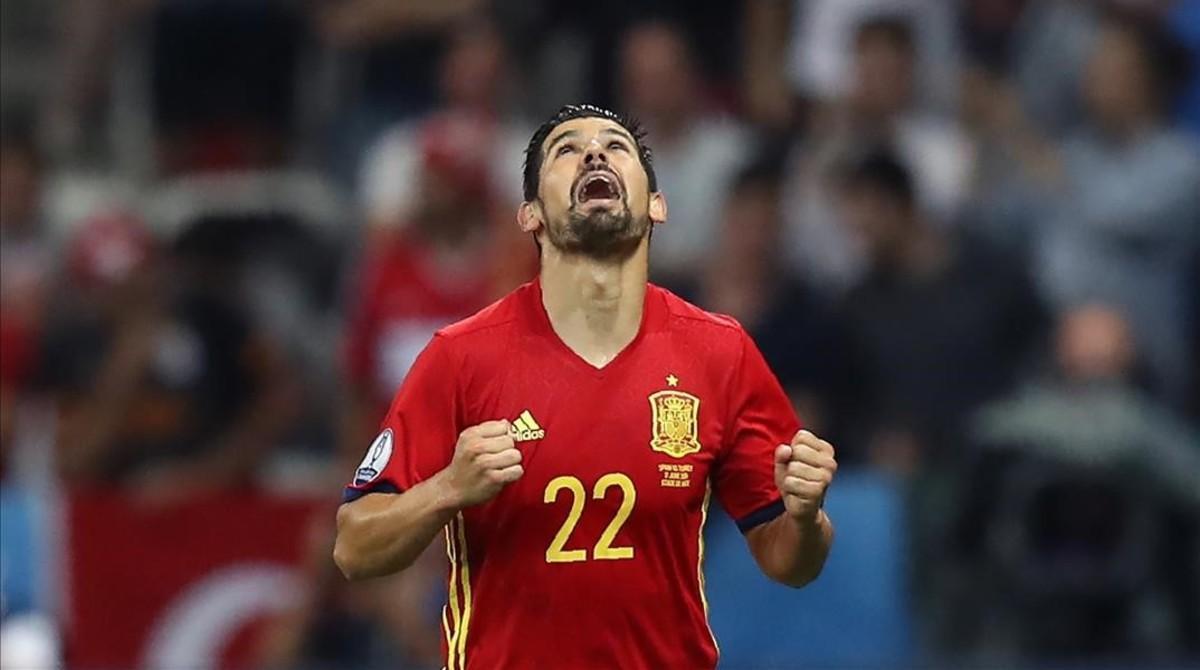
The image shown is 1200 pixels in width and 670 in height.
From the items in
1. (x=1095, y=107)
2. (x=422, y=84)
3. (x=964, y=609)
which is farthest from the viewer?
(x=422, y=84)

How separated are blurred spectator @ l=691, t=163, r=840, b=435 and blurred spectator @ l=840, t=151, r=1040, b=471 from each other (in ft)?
0.51

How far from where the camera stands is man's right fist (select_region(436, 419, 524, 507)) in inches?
200

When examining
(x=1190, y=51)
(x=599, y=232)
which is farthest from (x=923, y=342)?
(x=599, y=232)

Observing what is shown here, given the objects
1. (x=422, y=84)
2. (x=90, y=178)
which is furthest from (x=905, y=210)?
(x=90, y=178)

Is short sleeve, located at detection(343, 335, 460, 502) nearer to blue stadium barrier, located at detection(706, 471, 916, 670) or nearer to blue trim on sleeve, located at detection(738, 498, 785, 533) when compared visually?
blue trim on sleeve, located at detection(738, 498, 785, 533)

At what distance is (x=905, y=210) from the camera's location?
10.9m

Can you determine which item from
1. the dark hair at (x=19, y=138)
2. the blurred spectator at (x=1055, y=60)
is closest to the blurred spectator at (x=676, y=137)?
the blurred spectator at (x=1055, y=60)

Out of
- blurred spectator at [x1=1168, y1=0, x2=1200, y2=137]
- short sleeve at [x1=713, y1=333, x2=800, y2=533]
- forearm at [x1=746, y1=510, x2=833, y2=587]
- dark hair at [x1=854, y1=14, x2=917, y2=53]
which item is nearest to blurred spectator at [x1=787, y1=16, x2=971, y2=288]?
dark hair at [x1=854, y1=14, x2=917, y2=53]

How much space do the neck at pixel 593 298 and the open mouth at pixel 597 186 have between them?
147 millimetres

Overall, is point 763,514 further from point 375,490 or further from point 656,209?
point 375,490

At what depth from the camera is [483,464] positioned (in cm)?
509

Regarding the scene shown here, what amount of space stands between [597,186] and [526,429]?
583 millimetres

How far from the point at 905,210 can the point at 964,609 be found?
6.09 ft

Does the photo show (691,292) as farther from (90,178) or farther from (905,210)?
(90,178)
